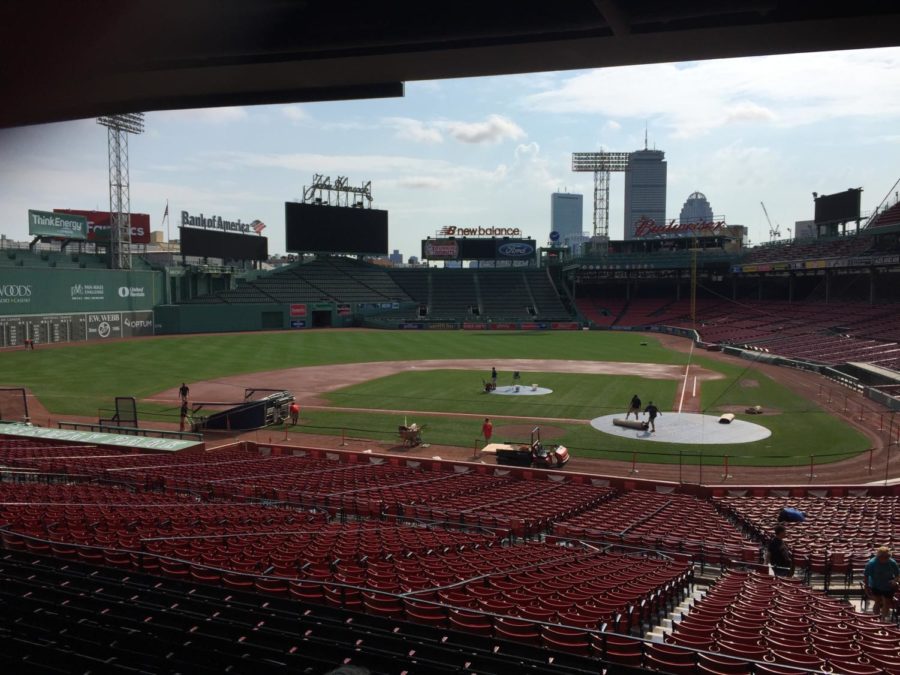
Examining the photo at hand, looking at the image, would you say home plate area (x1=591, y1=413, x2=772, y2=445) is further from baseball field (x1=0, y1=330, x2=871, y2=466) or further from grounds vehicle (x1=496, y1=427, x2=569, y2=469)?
grounds vehicle (x1=496, y1=427, x2=569, y2=469)

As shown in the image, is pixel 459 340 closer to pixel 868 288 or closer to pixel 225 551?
pixel 868 288

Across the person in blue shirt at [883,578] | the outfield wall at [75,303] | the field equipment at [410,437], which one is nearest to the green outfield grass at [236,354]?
the outfield wall at [75,303]

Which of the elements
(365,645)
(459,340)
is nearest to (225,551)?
(365,645)

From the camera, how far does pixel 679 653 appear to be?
605 cm

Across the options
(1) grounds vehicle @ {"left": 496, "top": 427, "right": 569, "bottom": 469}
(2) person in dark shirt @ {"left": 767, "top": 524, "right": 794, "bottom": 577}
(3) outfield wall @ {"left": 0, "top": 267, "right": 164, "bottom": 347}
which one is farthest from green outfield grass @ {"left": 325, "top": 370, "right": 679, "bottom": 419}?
(3) outfield wall @ {"left": 0, "top": 267, "right": 164, "bottom": 347}

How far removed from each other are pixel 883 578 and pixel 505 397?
28489mm

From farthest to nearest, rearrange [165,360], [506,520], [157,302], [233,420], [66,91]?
[157,302] < [165,360] < [233,420] < [506,520] < [66,91]

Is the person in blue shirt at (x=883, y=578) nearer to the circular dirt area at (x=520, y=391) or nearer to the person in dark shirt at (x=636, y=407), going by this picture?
the person in dark shirt at (x=636, y=407)

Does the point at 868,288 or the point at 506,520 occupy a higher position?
the point at 868,288

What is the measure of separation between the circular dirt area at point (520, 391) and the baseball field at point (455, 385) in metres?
0.94

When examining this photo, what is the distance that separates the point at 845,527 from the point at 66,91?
17.1 metres

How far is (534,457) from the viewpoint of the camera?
78.3ft

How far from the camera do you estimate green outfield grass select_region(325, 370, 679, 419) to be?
35125 millimetres

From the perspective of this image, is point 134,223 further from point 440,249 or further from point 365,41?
point 365,41
